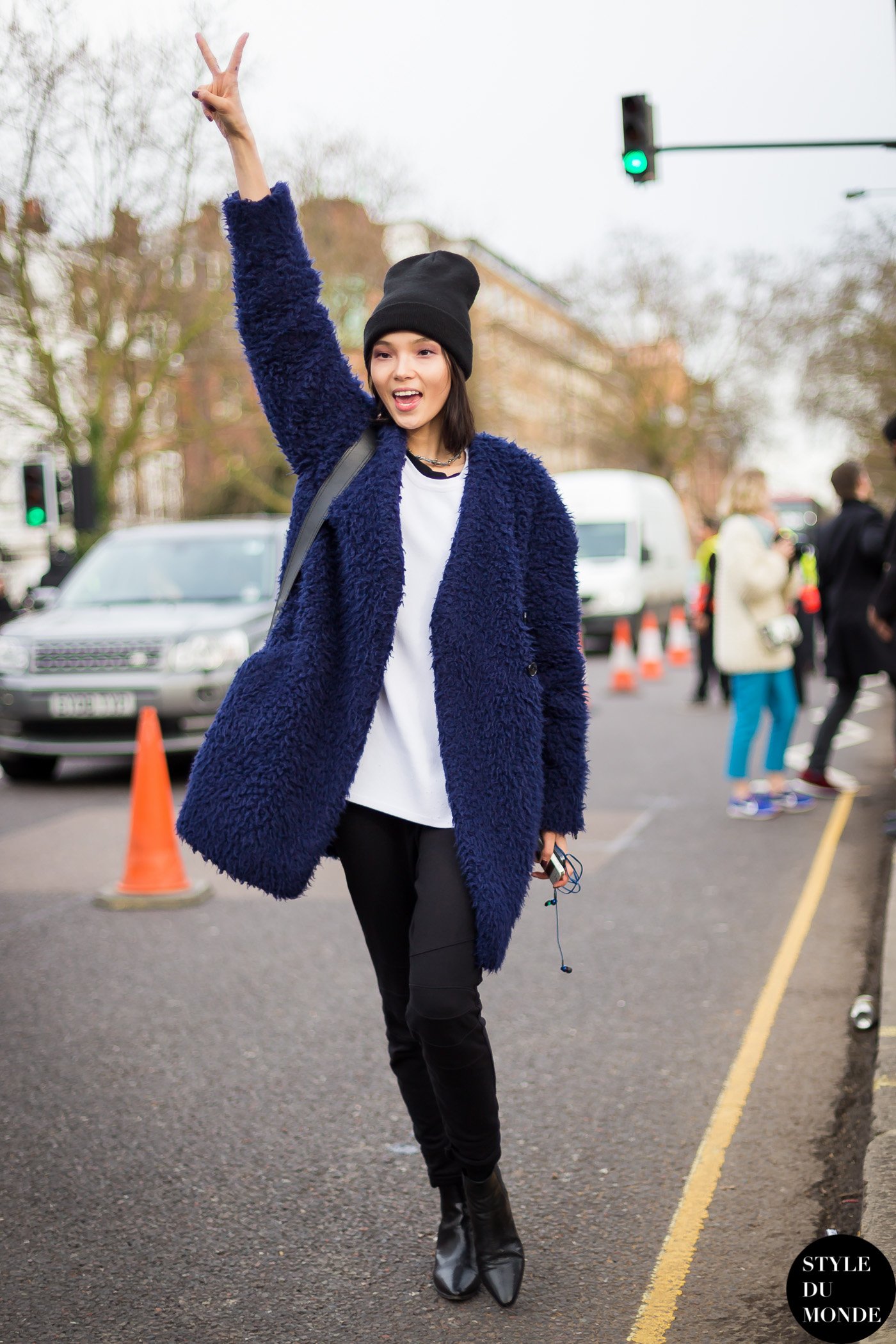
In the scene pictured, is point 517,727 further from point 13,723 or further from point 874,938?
point 13,723

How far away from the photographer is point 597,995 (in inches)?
203

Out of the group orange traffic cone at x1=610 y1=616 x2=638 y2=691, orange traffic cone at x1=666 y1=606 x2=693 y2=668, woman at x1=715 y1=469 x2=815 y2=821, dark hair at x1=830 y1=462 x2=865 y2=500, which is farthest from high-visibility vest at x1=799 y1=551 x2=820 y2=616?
orange traffic cone at x1=666 y1=606 x2=693 y2=668

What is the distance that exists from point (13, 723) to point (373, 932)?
7.69 m

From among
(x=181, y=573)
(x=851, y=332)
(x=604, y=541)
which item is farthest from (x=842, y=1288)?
(x=851, y=332)

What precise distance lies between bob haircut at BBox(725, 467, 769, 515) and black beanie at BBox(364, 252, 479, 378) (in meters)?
5.61

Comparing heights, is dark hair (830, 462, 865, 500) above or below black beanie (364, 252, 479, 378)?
below

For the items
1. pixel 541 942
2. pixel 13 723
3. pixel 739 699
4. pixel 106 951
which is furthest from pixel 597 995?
pixel 13 723

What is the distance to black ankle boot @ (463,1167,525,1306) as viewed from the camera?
286 cm

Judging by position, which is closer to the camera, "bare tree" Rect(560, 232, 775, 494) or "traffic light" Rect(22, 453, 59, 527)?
"traffic light" Rect(22, 453, 59, 527)

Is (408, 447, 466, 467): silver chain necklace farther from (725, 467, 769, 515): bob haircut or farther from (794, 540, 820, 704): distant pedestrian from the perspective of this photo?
(794, 540, 820, 704): distant pedestrian

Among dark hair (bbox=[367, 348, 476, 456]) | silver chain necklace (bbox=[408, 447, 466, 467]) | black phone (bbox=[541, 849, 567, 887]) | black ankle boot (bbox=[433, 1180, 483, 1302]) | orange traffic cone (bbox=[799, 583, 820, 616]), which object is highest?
dark hair (bbox=[367, 348, 476, 456])

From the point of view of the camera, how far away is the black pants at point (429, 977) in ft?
8.88

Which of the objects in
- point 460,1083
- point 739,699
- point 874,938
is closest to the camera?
point 460,1083

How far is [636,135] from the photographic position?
14.0 m
